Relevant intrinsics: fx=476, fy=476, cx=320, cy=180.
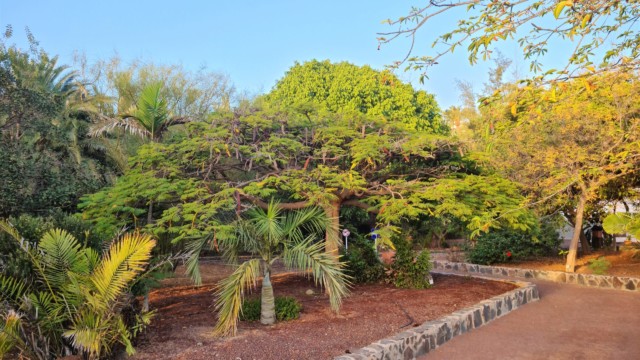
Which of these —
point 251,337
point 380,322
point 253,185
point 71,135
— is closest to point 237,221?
point 253,185

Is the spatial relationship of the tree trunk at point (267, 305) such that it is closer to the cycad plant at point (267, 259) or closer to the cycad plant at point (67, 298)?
the cycad plant at point (267, 259)

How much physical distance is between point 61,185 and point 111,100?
304 inches

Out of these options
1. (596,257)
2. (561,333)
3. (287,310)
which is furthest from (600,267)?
(287,310)

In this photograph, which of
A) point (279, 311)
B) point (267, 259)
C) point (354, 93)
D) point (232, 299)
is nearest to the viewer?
point (232, 299)

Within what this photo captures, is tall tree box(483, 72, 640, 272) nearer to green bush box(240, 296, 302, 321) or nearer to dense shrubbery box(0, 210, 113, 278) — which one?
green bush box(240, 296, 302, 321)

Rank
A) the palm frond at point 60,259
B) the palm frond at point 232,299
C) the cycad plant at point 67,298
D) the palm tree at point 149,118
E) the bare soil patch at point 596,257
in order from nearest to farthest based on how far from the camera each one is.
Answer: the cycad plant at point 67,298
the palm frond at point 60,259
the palm frond at point 232,299
the palm tree at point 149,118
the bare soil patch at point 596,257

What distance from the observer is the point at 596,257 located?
1523 cm

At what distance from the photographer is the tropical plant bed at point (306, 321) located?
6238 millimetres

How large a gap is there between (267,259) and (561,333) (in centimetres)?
499

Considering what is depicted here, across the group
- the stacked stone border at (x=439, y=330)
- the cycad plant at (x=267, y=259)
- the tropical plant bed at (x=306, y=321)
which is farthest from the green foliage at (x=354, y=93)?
the cycad plant at (x=267, y=259)

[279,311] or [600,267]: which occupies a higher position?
[600,267]

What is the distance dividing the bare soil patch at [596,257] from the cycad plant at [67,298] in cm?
1243

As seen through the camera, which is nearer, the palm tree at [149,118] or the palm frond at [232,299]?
the palm frond at [232,299]

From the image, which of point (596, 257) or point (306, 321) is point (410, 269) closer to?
point (306, 321)
